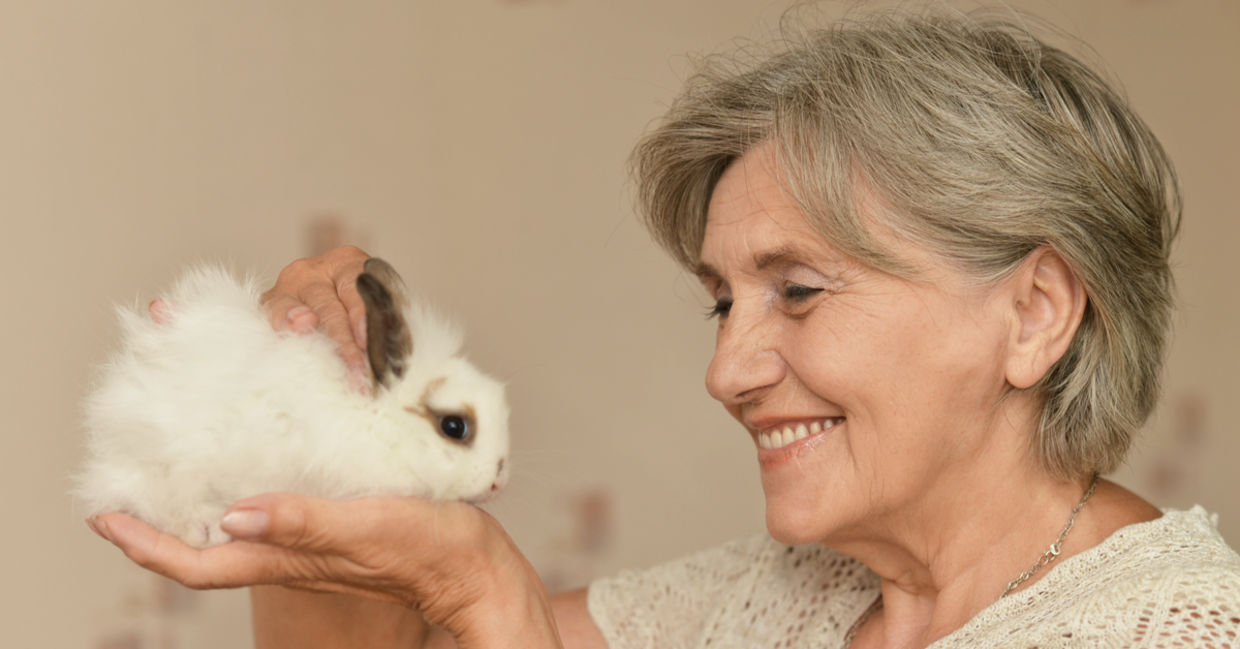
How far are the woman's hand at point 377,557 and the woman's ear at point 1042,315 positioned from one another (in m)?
0.65

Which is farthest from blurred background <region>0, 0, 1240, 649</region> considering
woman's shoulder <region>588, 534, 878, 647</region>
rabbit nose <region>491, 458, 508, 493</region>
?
woman's shoulder <region>588, 534, 878, 647</region>

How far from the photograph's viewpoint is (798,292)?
138 centimetres

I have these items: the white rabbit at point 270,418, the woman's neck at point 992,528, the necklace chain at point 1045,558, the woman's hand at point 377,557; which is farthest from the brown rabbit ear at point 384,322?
the necklace chain at point 1045,558

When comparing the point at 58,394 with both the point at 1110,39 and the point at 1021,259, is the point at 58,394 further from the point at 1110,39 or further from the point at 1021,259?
the point at 1110,39

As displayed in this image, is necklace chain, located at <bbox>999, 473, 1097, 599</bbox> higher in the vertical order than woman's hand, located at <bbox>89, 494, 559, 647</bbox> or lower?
lower

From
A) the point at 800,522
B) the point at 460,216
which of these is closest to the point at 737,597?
the point at 800,522

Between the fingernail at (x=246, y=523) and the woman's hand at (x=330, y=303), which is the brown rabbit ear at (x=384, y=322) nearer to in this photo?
the woman's hand at (x=330, y=303)

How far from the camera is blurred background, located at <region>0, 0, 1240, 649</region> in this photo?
188 cm

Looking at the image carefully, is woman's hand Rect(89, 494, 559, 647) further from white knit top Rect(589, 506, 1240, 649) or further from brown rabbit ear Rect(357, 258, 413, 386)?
white knit top Rect(589, 506, 1240, 649)

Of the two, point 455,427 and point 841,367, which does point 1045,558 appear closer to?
point 841,367

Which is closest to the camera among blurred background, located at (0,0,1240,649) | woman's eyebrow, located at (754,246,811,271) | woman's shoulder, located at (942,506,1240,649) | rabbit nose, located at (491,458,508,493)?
woman's shoulder, located at (942,506,1240,649)

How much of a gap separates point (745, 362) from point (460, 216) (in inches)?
45.0

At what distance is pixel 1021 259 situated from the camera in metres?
1.33

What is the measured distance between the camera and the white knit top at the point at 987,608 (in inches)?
46.3
